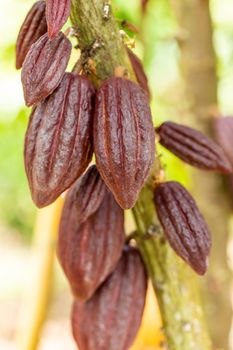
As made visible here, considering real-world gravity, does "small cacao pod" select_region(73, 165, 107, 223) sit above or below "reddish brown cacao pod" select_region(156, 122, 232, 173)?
below

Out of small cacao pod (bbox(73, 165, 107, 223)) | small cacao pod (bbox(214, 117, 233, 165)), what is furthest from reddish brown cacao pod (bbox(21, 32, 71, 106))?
small cacao pod (bbox(214, 117, 233, 165))

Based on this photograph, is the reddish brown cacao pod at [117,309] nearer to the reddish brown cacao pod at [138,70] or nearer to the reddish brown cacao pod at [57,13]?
the reddish brown cacao pod at [138,70]

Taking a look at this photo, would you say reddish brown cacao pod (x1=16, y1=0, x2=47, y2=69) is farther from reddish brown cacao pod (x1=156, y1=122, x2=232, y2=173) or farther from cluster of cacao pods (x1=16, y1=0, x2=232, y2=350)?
reddish brown cacao pod (x1=156, y1=122, x2=232, y2=173)

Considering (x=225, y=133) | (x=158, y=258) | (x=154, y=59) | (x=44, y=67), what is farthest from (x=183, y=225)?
(x=154, y=59)

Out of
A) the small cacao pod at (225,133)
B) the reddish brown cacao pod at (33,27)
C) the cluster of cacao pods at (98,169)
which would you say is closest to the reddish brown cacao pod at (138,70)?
the cluster of cacao pods at (98,169)

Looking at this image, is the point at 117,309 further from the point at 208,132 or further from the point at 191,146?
the point at 208,132

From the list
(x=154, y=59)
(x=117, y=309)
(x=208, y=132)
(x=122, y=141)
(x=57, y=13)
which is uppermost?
(x=154, y=59)

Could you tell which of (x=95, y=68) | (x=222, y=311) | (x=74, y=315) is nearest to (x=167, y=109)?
(x=222, y=311)
